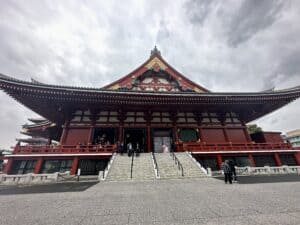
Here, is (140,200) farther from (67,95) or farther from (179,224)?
(67,95)

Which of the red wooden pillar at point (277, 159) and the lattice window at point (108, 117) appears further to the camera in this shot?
the lattice window at point (108, 117)

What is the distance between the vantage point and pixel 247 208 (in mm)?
3902

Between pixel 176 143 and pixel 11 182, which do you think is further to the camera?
pixel 176 143

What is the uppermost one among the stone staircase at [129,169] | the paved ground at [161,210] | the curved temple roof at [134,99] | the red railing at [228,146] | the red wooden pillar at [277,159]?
the curved temple roof at [134,99]

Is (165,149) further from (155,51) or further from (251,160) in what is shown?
(155,51)

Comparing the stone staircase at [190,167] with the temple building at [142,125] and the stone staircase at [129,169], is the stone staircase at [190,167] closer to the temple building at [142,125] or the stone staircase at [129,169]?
the temple building at [142,125]

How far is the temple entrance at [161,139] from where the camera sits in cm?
1579

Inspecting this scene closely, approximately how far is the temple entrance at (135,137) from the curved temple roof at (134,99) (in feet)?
8.78

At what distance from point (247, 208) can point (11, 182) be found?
13.4 meters

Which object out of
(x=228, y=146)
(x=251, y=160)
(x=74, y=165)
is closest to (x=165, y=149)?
(x=228, y=146)

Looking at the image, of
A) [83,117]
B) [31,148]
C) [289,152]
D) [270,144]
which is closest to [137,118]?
[83,117]

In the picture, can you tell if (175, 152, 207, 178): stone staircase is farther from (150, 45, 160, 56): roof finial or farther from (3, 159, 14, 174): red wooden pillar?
(150, 45, 160, 56): roof finial

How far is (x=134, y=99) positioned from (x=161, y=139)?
568 centimetres

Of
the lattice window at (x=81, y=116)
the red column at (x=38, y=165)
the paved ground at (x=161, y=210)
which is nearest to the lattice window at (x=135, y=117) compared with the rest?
the lattice window at (x=81, y=116)
